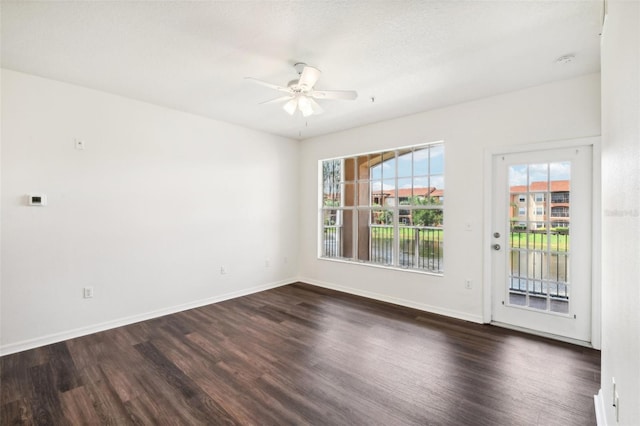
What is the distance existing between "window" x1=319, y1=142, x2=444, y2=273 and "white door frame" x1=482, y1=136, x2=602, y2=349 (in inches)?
22.9

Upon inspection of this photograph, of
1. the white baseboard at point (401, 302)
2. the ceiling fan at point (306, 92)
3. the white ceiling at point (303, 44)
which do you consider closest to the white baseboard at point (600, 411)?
the white baseboard at point (401, 302)

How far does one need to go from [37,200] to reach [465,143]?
4812mm

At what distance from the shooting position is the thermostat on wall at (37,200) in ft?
9.23

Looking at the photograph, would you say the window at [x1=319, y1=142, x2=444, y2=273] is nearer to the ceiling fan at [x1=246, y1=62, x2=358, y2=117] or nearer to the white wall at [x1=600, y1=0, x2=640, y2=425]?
the ceiling fan at [x1=246, y1=62, x2=358, y2=117]

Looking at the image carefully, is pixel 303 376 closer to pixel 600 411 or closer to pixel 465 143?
pixel 600 411

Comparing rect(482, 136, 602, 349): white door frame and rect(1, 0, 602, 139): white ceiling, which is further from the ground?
rect(1, 0, 602, 139): white ceiling

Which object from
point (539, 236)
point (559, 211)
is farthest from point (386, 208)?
point (559, 211)

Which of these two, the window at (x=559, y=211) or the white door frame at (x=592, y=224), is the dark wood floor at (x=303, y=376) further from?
the window at (x=559, y=211)

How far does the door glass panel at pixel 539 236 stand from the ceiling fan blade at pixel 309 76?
254cm

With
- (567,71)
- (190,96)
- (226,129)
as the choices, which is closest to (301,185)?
(226,129)

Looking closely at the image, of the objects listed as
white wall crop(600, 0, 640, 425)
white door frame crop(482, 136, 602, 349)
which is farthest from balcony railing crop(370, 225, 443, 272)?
white wall crop(600, 0, 640, 425)

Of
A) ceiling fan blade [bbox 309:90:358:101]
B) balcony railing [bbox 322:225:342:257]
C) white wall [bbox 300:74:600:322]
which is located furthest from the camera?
balcony railing [bbox 322:225:342:257]

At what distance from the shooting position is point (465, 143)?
141 inches

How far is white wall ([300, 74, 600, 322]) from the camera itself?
9.57 feet
